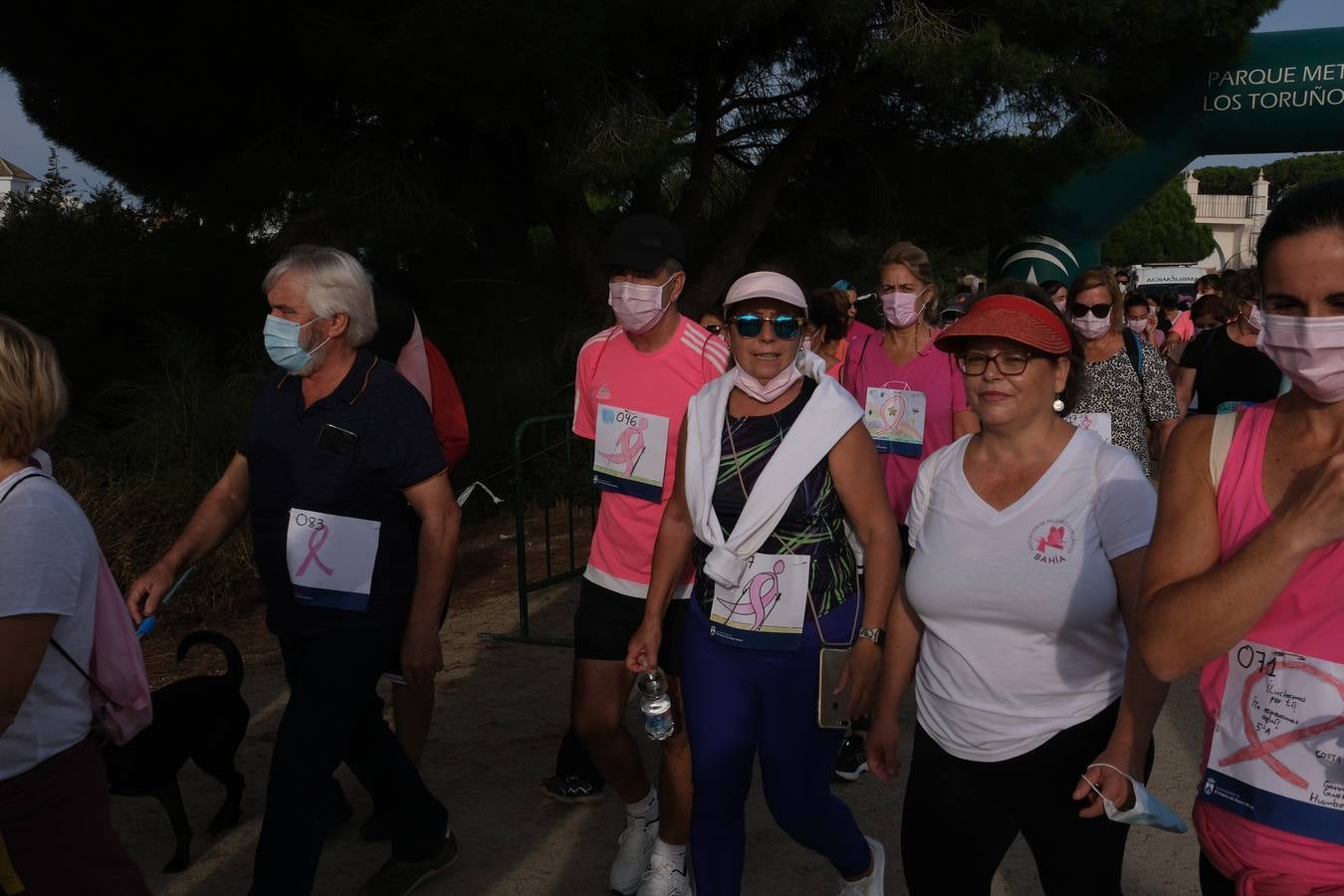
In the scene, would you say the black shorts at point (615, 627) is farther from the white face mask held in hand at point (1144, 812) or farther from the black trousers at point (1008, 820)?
the white face mask held in hand at point (1144, 812)

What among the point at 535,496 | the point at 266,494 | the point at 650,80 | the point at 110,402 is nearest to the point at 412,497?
the point at 266,494

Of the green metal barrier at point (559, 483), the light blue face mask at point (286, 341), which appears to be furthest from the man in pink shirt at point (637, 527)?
the green metal barrier at point (559, 483)

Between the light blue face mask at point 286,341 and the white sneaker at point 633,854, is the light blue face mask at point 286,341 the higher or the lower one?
the higher one

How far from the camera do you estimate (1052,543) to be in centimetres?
260

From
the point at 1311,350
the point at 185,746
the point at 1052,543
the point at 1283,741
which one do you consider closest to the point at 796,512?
the point at 1052,543

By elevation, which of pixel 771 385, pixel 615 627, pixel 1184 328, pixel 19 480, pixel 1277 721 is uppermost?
pixel 1184 328

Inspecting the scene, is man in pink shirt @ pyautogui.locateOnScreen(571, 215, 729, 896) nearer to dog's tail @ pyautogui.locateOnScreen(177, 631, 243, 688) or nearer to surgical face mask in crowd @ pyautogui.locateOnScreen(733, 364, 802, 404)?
surgical face mask in crowd @ pyautogui.locateOnScreen(733, 364, 802, 404)

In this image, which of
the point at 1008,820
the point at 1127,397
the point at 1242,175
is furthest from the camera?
the point at 1242,175

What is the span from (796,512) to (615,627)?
93 centimetres

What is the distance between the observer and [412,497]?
339 cm

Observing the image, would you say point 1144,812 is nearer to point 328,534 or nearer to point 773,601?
point 773,601

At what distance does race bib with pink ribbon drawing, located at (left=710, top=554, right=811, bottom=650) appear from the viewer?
3203 mm

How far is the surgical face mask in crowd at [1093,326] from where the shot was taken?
5.68 m

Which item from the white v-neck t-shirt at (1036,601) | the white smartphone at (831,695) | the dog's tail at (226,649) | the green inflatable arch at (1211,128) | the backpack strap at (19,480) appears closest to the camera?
the backpack strap at (19,480)
